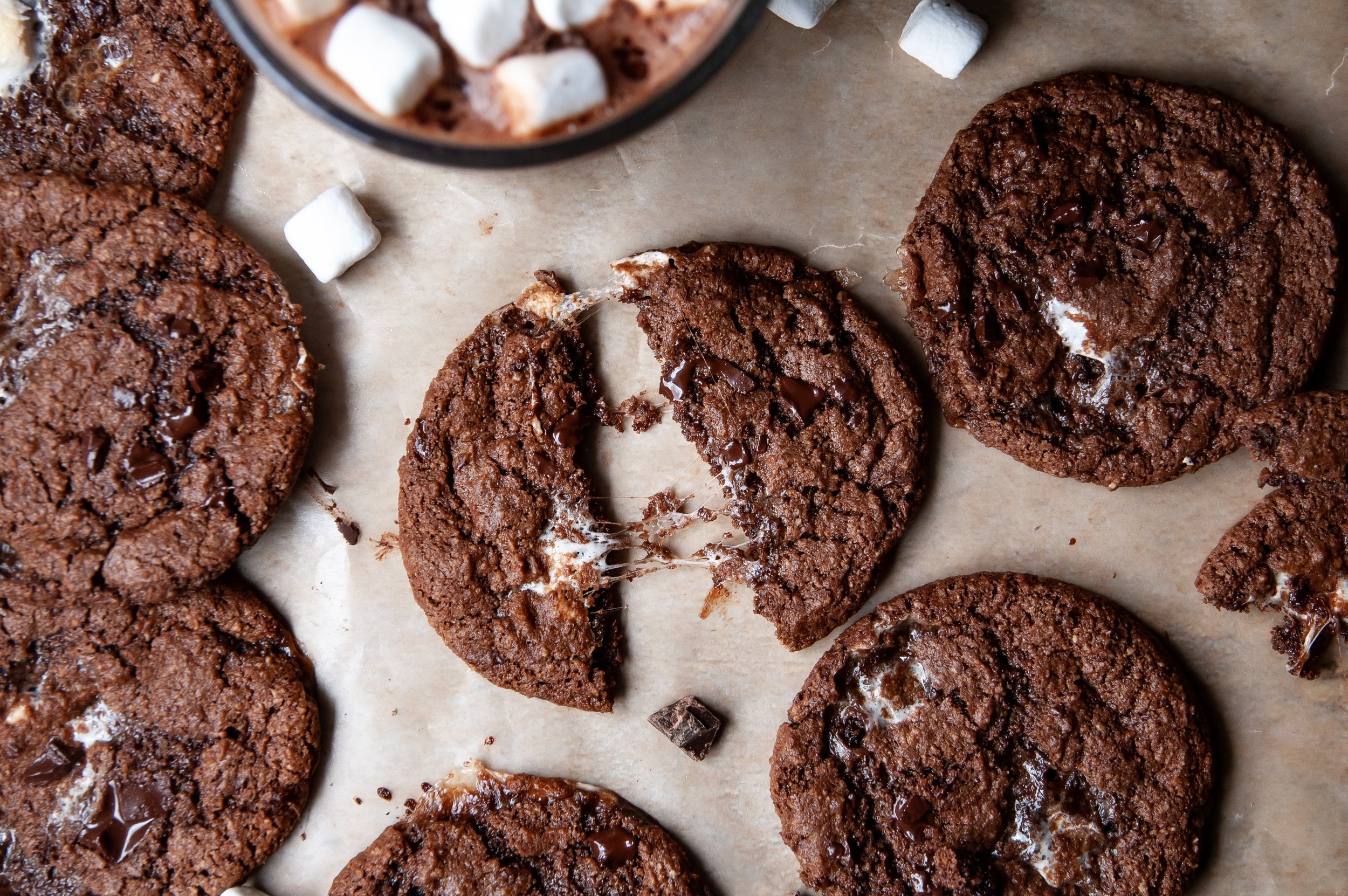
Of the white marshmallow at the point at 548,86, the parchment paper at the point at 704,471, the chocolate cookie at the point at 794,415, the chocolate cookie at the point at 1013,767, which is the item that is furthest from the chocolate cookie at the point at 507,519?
the white marshmallow at the point at 548,86

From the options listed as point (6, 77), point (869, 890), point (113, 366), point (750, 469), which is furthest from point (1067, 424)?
point (6, 77)

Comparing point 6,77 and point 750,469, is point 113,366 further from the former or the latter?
point 750,469

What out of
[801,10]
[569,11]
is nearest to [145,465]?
[569,11]

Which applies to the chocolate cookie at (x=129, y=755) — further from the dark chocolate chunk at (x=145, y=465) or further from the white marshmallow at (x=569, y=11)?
the white marshmallow at (x=569, y=11)

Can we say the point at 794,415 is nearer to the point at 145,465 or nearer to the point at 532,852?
the point at 532,852

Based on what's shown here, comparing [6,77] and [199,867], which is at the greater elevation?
[6,77]
